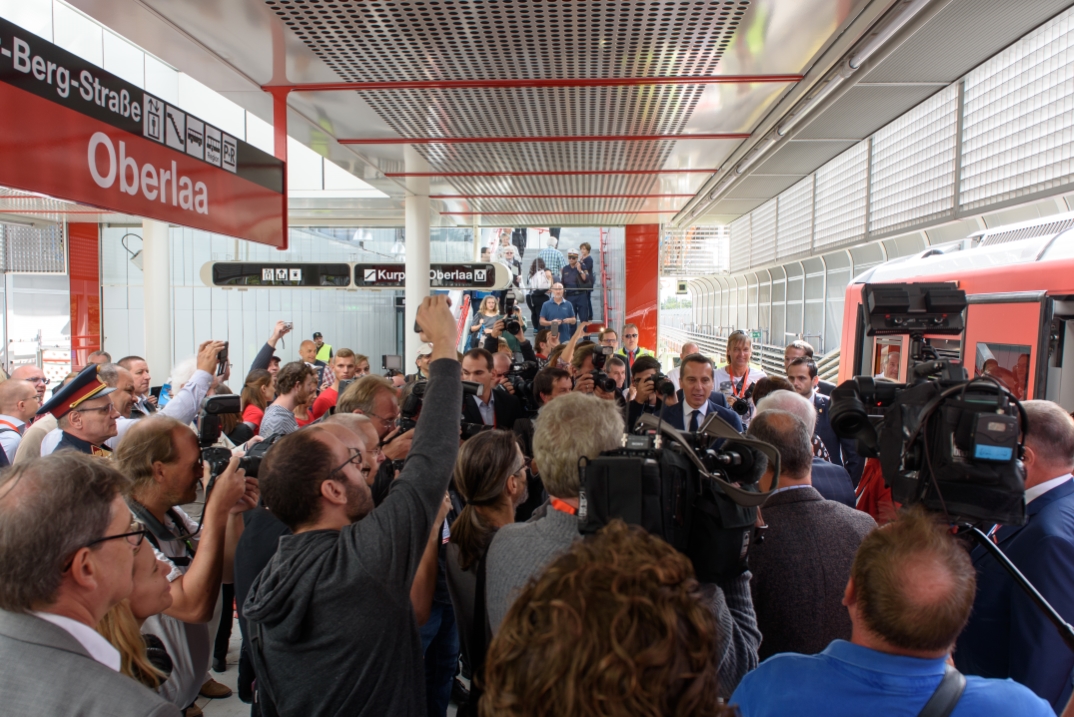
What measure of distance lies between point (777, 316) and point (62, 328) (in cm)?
1358

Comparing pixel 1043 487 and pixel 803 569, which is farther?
pixel 1043 487

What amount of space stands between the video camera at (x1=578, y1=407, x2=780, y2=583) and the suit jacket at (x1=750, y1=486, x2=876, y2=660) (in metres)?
0.58

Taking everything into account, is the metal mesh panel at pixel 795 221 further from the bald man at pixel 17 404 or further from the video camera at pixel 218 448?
the bald man at pixel 17 404

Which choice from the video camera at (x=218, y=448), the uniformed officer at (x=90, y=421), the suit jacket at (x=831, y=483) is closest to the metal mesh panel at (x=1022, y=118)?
the suit jacket at (x=831, y=483)

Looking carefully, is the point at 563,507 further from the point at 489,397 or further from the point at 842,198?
the point at 842,198

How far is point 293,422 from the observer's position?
177 inches

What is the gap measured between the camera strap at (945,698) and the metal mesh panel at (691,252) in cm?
1779

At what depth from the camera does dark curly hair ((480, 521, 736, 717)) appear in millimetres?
787

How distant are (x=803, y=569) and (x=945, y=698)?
0.86 meters

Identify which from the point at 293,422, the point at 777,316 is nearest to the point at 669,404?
the point at 293,422

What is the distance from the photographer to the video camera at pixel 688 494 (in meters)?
1.60

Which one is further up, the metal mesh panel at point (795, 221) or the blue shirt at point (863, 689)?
the metal mesh panel at point (795, 221)

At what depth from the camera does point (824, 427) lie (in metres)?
4.66

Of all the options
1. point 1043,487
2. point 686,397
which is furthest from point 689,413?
point 1043,487
